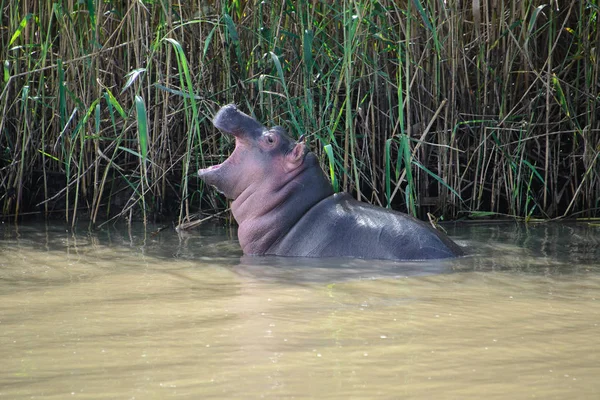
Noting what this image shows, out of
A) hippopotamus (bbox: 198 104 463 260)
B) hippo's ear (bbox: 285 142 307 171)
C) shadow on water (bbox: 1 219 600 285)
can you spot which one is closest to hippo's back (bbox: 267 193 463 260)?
hippopotamus (bbox: 198 104 463 260)

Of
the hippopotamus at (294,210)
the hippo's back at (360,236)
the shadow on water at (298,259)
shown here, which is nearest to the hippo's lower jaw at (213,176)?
the hippopotamus at (294,210)

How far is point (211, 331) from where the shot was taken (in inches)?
107

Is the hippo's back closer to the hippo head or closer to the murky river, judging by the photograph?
the murky river

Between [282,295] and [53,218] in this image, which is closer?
[282,295]

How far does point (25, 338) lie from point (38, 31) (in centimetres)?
349

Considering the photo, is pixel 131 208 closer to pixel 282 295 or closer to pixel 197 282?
pixel 197 282

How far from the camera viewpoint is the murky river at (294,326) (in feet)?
7.10

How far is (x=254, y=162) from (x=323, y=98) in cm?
84

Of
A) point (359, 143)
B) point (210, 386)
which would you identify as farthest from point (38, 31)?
point (210, 386)

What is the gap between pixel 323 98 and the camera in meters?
5.53

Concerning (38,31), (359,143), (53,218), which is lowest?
(53,218)

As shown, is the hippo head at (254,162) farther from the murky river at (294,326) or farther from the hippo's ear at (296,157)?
the murky river at (294,326)

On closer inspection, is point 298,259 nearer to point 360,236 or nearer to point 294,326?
point 360,236

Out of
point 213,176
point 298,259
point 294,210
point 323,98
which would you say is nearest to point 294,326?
point 298,259
